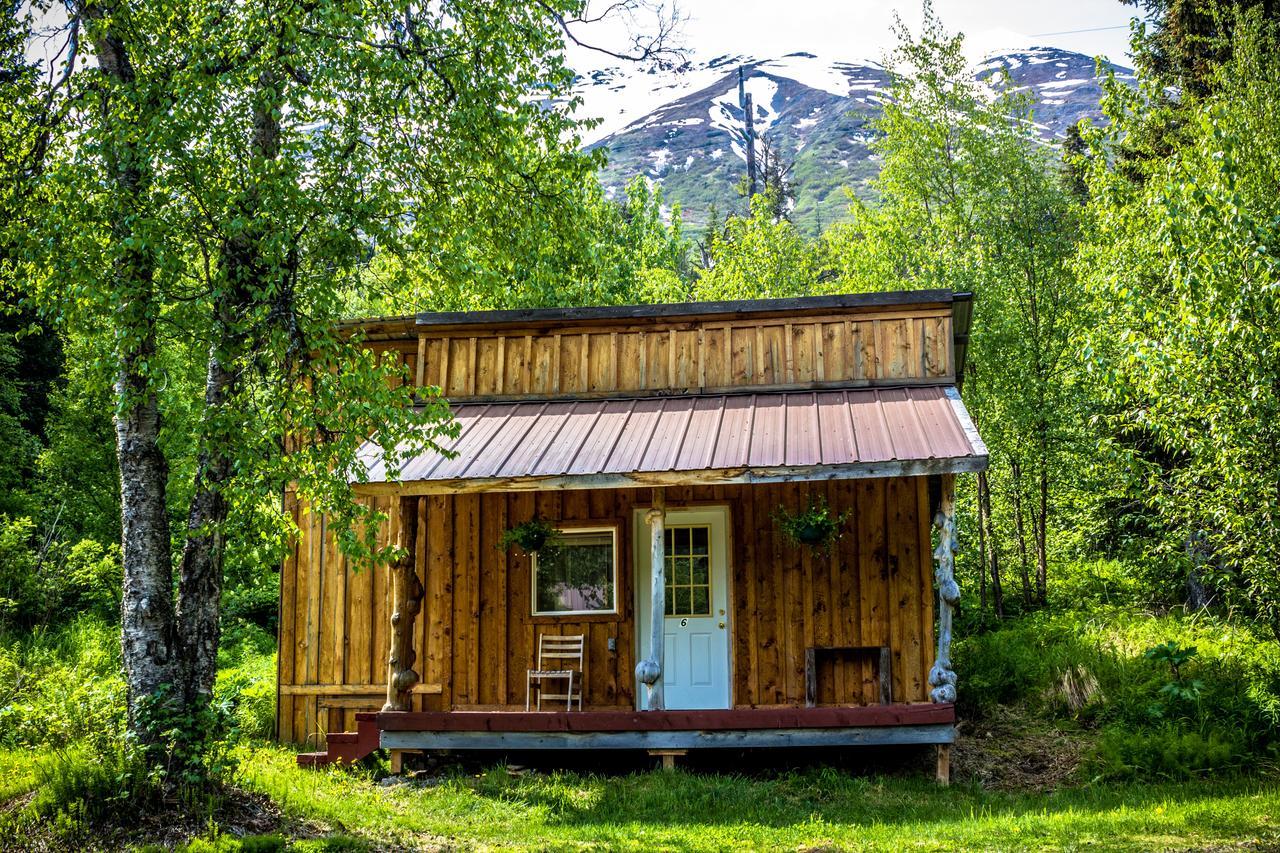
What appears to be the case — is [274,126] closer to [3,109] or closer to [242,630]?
[3,109]

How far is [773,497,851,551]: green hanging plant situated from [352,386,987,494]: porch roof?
3.09ft

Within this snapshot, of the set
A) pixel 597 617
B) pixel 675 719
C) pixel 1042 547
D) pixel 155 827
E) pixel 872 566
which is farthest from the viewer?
pixel 1042 547

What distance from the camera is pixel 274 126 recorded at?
31.0ft

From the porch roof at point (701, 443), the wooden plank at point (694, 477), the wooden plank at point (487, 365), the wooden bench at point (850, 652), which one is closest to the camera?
the wooden plank at point (694, 477)

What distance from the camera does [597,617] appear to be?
11.9 metres

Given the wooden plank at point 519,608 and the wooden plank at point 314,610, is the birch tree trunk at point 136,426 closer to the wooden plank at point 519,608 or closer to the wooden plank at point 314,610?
the wooden plank at point 314,610

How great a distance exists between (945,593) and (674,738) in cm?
300

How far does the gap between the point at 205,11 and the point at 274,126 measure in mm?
1092

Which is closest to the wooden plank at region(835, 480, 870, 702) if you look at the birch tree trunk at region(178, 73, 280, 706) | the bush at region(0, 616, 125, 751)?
the birch tree trunk at region(178, 73, 280, 706)

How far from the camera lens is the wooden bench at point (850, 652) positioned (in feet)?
36.8

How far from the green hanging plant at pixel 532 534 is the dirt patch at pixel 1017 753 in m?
4.90

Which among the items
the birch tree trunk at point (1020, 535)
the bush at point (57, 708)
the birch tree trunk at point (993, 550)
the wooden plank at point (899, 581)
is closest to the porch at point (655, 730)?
the wooden plank at point (899, 581)

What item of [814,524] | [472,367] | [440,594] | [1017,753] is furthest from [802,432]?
[440,594]

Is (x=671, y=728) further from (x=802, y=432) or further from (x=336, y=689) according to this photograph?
(x=336, y=689)
